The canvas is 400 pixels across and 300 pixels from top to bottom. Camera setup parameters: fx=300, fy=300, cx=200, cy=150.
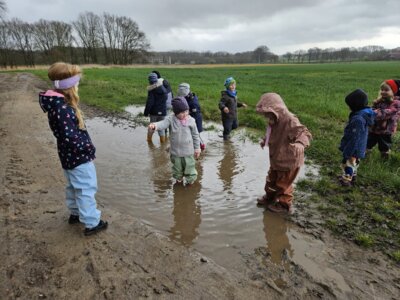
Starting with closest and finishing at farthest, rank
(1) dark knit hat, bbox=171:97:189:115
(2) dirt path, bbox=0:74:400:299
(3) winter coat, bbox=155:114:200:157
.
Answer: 1. (2) dirt path, bbox=0:74:400:299
2. (1) dark knit hat, bbox=171:97:189:115
3. (3) winter coat, bbox=155:114:200:157

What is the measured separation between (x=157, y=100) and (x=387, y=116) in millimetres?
5093

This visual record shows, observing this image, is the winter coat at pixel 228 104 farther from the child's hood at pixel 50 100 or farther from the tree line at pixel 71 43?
the tree line at pixel 71 43

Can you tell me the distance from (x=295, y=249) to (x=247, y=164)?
298 centimetres

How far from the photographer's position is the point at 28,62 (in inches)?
2749

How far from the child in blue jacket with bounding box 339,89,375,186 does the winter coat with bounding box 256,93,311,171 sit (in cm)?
140

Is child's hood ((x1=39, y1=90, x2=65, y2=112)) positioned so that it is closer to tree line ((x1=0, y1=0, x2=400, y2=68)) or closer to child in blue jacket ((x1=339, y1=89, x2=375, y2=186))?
child in blue jacket ((x1=339, y1=89, x2=375, y2=186))

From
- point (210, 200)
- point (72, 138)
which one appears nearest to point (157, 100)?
point (210, 200)

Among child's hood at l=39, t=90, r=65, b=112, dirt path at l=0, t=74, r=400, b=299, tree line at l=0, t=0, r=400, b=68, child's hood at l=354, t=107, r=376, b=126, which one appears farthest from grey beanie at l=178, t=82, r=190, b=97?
tree line at l=0, t=0, r=400, b=68

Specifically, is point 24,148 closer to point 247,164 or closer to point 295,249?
point 247,164

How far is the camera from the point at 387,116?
5840 mm

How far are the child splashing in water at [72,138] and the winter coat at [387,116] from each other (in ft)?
17.7

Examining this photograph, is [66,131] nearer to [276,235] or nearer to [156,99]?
[276,235]

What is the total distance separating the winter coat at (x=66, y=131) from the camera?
318 centimetres

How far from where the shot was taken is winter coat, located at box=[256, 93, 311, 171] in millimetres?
4059
